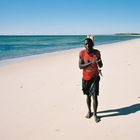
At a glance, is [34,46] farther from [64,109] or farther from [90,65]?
[90,65]

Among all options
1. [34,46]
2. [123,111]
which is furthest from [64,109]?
[34,46]

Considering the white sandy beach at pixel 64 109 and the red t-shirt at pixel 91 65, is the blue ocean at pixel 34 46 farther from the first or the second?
the red t-shirt at pixel 91 65

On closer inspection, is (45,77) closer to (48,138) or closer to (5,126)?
(5,126)

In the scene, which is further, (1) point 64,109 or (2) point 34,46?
(2) point 34,46

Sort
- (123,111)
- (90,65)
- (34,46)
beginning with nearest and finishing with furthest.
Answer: (90,65) → (123,111) → (34,46)

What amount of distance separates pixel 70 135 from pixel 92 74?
139cm

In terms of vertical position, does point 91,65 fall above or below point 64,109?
above

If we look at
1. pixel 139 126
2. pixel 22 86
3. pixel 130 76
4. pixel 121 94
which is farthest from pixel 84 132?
pixel 130 76

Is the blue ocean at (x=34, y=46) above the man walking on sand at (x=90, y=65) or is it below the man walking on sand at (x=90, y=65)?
below

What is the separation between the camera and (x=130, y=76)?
31.1 ft

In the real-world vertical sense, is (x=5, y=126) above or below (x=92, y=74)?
below

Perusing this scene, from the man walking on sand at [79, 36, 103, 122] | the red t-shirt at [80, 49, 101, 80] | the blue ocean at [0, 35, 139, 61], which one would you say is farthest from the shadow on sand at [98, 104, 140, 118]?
the blue ocean at [0, 35, 139, 61]

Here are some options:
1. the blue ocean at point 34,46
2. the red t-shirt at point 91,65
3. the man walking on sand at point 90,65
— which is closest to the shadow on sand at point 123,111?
the man walking on sand at point 90,65

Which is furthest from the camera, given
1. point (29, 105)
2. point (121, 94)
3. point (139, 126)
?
point (121, 94)
